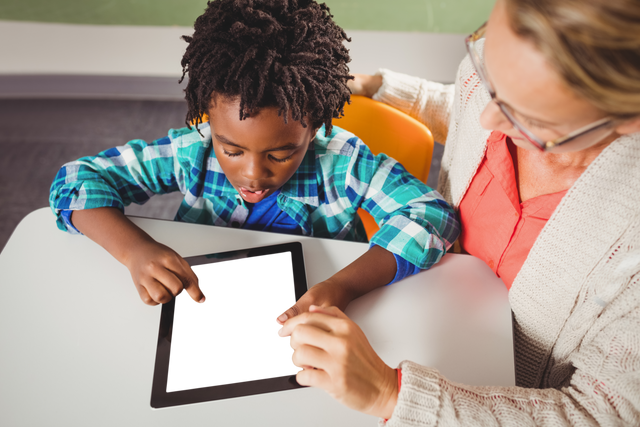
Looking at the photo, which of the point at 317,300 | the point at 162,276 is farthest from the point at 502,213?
the point at 162,276

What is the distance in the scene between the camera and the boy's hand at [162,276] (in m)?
0.78

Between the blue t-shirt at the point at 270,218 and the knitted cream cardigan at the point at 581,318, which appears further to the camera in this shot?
the blue t-shirt at the point at 270,218

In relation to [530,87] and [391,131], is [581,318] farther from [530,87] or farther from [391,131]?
[391,131]

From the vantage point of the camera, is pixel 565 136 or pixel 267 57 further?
pixel 267 57

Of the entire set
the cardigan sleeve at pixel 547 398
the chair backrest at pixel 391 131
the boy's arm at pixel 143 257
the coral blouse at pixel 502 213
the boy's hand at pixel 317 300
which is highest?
the chair backrest at pixel 391 131

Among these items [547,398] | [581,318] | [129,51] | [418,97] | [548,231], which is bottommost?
[547,398]

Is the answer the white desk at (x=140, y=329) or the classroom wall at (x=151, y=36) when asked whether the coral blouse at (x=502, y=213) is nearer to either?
the white desk at (x=140, y=329)

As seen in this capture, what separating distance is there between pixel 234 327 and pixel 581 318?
1.80 feet

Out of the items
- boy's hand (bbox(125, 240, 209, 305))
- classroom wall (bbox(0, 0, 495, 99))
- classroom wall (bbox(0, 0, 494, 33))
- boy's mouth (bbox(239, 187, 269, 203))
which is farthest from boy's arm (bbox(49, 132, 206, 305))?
classroom wall (bbox(0, 0, 494, 33))

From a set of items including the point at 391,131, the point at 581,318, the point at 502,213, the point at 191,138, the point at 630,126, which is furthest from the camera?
the point at 391,131

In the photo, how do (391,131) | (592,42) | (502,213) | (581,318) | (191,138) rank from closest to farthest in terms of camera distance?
(592,42) → (581,318) → (502,213) → (191,138) → (391,131)

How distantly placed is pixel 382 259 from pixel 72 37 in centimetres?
204

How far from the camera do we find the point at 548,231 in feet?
2.38

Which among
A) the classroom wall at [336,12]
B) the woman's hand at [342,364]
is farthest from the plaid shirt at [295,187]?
the classroom wall at [336,12]
